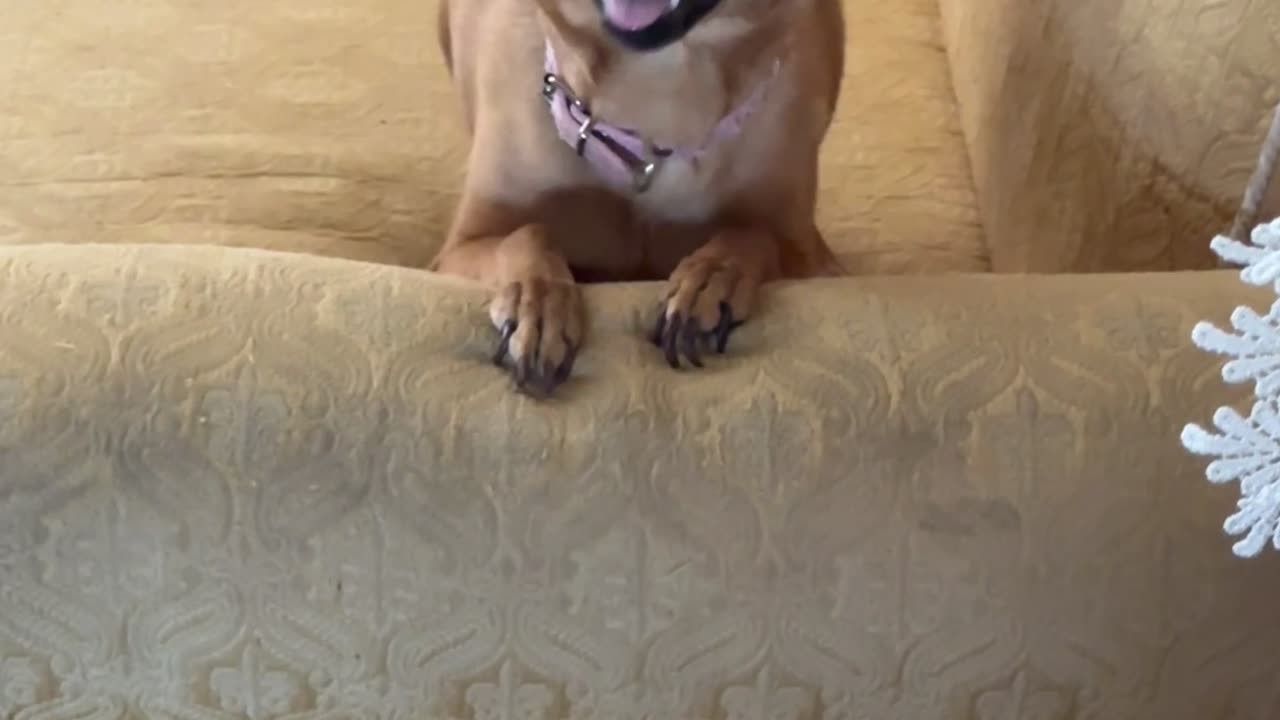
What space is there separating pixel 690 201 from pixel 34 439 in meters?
0.64

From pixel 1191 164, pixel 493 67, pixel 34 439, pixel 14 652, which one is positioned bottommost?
pixel 14 652

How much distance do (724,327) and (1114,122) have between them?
48 cm

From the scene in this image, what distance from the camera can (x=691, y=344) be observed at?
939 millimetres

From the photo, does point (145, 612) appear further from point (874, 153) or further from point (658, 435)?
point (874, 153)

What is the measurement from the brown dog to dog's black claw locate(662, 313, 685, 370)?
0.19 metres

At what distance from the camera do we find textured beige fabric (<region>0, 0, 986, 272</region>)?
1.45 metres

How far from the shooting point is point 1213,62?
1093 millimetres

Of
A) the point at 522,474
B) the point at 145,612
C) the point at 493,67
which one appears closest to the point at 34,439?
the point at 145,612

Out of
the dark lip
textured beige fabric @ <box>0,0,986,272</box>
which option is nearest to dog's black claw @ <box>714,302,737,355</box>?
the dark lip

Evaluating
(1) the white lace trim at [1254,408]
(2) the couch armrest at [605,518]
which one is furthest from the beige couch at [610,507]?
(1) the white lace trim at [1254,408]

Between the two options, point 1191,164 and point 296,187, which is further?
point 296,187

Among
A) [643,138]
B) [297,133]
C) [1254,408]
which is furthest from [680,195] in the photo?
[1254,408]

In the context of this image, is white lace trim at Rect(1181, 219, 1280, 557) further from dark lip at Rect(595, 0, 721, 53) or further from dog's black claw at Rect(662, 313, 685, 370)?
dark lip at Rect(595, 0, 721, 53)

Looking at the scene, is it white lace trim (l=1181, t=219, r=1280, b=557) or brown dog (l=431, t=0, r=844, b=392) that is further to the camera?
brown dog (l=431, t=0, r=844, b=392)
